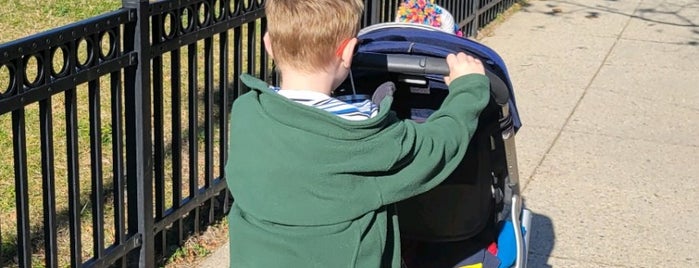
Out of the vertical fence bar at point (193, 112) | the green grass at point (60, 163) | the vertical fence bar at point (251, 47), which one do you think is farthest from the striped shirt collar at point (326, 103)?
the vertical fence bar at point (251, 47)

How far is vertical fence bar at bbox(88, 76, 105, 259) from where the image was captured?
12.7 ft

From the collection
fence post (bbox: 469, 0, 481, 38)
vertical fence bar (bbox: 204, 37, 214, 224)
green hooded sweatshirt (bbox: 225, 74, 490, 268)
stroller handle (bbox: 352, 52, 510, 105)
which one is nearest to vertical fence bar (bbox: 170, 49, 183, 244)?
vertical fence bar (bbox: 204, 37, 214, 224)

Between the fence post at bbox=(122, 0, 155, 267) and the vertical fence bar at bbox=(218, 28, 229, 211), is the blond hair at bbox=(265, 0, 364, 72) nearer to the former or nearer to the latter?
the fence post at bbox=(122, 0, 155, 267)

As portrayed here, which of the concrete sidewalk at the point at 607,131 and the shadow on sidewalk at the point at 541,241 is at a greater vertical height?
the shadow on sidewalk at the point at 541,241

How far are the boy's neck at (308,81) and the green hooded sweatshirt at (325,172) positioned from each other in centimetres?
7

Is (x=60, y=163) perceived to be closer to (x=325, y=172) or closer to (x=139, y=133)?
(x=139, y=133)

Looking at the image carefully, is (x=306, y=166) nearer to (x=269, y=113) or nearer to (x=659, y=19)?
(x=269, y=113)

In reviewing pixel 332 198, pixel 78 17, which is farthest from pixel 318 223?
pixel 78 17

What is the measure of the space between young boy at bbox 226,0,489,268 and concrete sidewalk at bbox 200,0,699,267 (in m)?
2.03

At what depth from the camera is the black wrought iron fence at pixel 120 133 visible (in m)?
3.54

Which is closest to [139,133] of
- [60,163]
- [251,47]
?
[251,47]

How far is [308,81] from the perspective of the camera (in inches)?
106

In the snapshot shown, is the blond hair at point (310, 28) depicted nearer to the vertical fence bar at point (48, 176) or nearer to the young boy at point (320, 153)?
the young boy at point (320, 153)

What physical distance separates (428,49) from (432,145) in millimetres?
644
